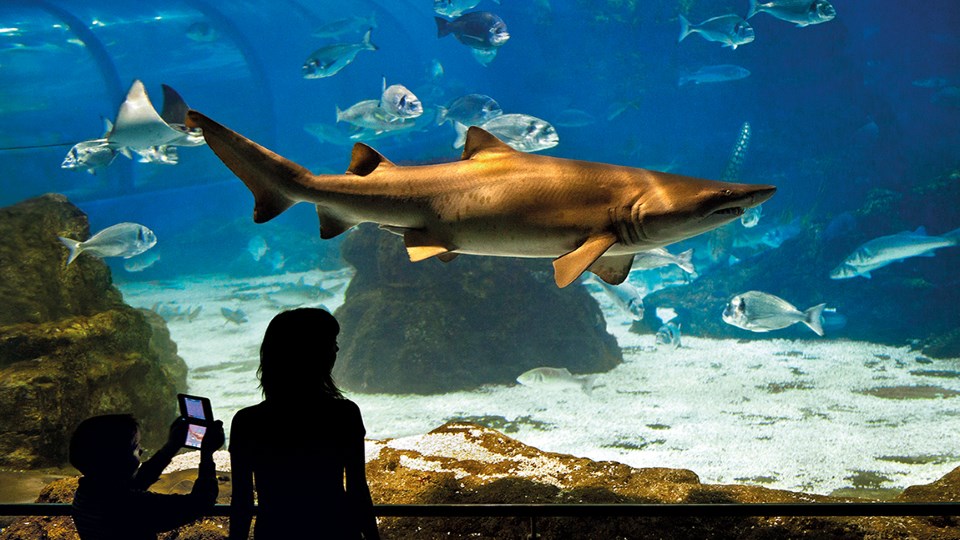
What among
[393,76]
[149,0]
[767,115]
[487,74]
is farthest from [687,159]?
[149,0]

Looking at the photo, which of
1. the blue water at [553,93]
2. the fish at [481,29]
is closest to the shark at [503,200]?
the fish at [481,29]

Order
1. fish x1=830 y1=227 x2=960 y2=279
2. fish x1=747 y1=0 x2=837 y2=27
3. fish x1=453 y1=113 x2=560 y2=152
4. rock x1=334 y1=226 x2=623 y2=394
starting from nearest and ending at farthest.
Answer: fish x1=453 y1=113 x2=560 y2=152
fish x1=830 y1=227 x2=960 y2=279
rock x1=334 y1=226 x2=623 y2=394
fish x1=747 y1=0 x2=837 y2=27

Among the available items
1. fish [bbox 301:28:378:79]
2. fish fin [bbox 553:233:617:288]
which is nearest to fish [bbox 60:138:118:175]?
fish [bbox 301:28:378:79]

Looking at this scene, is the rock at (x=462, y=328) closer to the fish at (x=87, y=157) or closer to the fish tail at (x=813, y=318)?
the fish tail at (x=813, y=318)

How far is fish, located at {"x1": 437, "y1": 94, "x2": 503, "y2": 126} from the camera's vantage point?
9.93 m

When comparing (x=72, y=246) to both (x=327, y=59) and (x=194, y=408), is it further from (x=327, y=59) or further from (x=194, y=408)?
(x=327, y=59)

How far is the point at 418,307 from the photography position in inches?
390

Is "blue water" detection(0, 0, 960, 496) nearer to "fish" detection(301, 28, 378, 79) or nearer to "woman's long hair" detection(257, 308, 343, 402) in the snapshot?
"fish" detection(301, 28, 378, 79)

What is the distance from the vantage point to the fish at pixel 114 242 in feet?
18.9

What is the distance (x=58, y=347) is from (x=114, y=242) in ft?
5.70

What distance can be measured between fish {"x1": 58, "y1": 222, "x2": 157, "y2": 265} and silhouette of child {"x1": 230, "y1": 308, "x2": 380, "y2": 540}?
17.1ft

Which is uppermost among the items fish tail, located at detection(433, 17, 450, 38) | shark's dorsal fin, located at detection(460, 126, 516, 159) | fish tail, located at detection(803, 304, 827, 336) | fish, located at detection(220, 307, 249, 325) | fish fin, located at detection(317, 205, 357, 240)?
shark's dorsal fin, located at detection(460, 126, 516, 159)

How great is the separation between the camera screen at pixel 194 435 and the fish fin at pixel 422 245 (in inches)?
36.9

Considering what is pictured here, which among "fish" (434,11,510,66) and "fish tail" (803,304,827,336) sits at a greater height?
"fish" (434,11,510,66)
